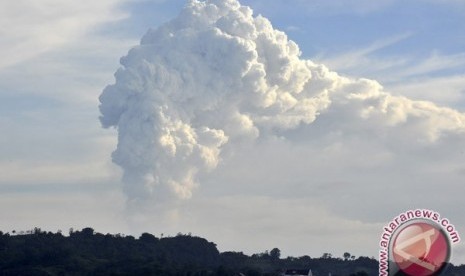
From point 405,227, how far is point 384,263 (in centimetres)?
521

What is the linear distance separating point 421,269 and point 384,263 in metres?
3.64

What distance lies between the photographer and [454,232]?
198 ft

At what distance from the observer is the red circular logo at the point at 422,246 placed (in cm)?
6097

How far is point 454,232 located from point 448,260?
8.14 feet

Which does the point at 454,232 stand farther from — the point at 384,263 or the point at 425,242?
the point at 384,263

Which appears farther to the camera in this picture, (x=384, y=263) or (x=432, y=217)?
(x=384, y=263)

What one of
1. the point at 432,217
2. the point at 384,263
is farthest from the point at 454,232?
the point at 384,263

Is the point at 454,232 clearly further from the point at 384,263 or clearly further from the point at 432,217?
the point at 384,263

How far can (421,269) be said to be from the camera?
62562mm

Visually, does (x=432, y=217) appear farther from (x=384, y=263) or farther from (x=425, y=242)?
(x=384, y=263)

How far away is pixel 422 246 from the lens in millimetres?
61531

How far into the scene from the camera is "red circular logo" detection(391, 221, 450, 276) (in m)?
61.0

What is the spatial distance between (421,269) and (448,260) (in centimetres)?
159

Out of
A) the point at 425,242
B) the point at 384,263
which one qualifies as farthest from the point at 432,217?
the point at 384,263
